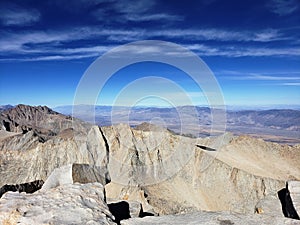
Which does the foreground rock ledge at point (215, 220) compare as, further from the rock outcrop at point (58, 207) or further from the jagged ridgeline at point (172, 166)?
the jagged ridgeline at point (172, 166)

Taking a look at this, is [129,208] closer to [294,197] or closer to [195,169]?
[294,197]

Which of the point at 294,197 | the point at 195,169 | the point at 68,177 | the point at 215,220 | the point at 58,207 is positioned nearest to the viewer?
the point at 58,207

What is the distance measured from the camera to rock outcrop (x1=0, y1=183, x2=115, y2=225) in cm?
477

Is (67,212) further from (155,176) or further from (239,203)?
(155,176)

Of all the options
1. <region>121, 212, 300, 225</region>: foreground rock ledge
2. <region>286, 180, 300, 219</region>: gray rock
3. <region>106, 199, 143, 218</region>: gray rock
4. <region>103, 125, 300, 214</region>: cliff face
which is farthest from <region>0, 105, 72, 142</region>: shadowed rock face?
<region>121, 212, 300, 225</region>: foreground rock ledge

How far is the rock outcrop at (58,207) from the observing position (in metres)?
4.77

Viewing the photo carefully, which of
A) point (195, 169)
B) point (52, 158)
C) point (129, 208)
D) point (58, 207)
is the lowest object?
point (195, 169)

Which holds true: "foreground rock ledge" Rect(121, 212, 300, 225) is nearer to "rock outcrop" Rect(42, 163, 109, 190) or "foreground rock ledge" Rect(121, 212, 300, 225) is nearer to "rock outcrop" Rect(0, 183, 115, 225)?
"rock outcrop" Rect(0, 183, 115, 225)

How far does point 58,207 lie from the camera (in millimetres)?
5156

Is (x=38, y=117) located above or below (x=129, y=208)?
above

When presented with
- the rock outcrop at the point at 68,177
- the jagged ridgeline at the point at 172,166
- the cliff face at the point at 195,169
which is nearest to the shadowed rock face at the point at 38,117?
the jagged ridgeline at the point at 172,166

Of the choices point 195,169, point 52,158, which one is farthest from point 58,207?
point 52,158

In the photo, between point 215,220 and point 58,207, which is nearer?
point 58,207

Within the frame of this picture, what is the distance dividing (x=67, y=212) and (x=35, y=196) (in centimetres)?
91
